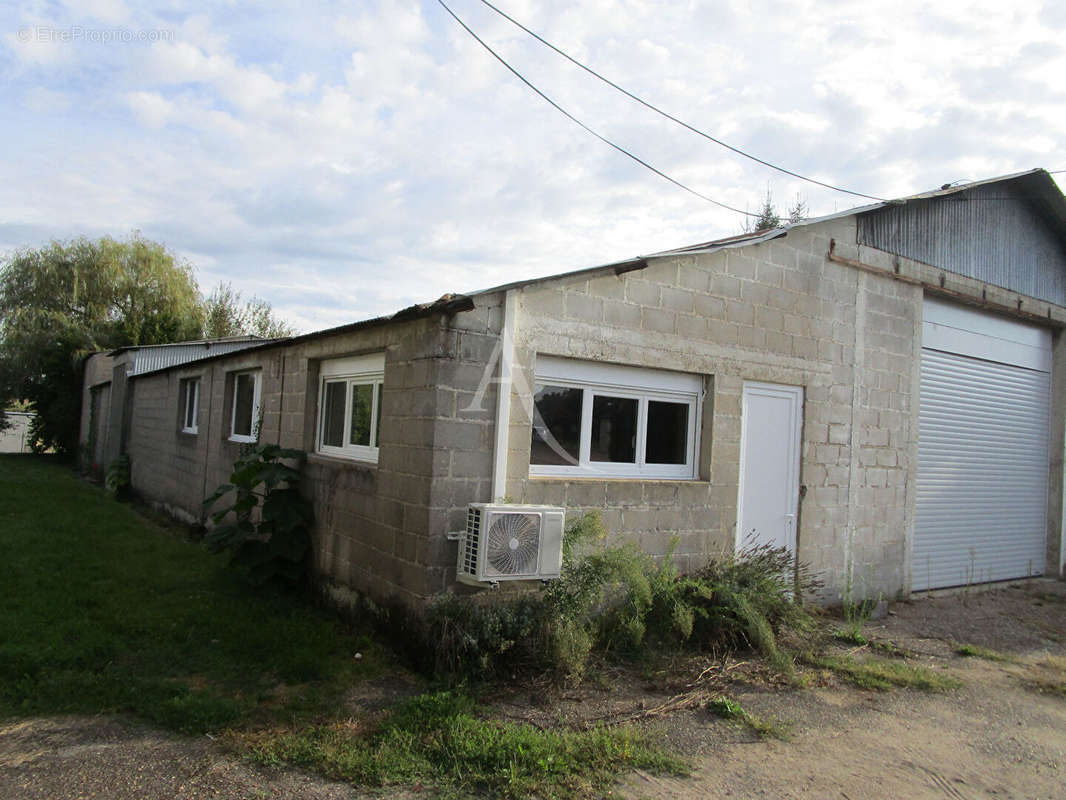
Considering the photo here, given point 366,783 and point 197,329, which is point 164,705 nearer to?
point 366,783

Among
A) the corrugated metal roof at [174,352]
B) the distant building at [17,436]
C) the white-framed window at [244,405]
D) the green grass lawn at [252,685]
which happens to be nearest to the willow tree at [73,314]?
the distant building at [17,436]

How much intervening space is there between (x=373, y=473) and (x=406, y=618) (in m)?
1.30

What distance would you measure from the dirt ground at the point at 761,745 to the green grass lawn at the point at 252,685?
20cm

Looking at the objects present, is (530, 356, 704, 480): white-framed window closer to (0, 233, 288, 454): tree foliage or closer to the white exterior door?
the white exterior door

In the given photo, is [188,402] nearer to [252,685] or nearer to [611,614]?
[252,685]

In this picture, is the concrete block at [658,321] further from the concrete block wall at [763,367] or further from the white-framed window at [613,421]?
the white-framed window at [613,421]

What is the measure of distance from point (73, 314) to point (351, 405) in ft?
88.8

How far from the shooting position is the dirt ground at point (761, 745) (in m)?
3.88

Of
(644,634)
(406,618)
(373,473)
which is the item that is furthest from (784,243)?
(406,618)

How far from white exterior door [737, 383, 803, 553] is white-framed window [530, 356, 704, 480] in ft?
2.21

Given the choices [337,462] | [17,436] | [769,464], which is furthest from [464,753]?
[17,436]

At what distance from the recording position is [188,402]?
13.1 meters

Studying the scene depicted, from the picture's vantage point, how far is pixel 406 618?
573cm

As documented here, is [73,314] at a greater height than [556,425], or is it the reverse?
[73,314]
